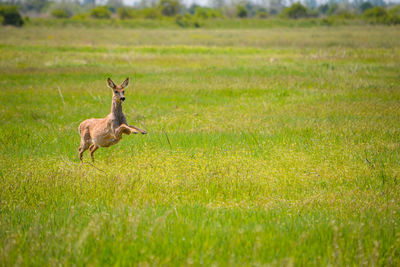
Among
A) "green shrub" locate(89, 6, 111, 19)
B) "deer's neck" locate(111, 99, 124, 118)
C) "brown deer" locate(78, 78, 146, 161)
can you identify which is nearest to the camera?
"brown deer" locate(78, 78, 146, 161)

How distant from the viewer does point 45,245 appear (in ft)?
15.0

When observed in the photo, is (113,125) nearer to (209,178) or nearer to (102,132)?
(102,132)

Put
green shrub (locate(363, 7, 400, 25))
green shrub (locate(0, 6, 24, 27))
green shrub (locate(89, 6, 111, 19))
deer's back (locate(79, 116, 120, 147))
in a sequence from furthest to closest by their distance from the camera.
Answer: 1. green shrub (locate(89, 6, 111, 19))
2. green shrub (locate(363, 7, 400, 25))
3. green shrub (locate(0, 6, 24, 27))
4. deer's back (locate(79, 116, 120, 147))

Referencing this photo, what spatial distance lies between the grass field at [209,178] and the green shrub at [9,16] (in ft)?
192

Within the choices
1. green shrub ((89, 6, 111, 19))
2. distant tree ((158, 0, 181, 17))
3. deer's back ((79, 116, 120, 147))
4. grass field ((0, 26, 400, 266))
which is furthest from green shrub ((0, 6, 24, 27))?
deer's back ((79, 116, 120, 147))

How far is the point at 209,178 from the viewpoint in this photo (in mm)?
7188

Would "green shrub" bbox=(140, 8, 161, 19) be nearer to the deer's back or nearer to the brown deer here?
the deer's back

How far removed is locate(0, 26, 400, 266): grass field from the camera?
4586 mm

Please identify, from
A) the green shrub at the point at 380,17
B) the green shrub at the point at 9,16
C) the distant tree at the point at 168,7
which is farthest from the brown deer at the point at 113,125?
the distant tree at the point at 168,7

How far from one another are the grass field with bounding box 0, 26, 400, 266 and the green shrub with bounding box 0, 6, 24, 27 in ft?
192

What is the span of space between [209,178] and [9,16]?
236 feet

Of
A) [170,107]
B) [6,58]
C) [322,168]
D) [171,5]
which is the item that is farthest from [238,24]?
[322,168]

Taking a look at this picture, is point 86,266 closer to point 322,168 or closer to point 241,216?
point 241,216

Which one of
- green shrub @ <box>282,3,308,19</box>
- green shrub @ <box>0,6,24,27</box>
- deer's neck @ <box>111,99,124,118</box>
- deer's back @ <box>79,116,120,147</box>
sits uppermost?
green shrub @ <box>282,3,308,19</box>
